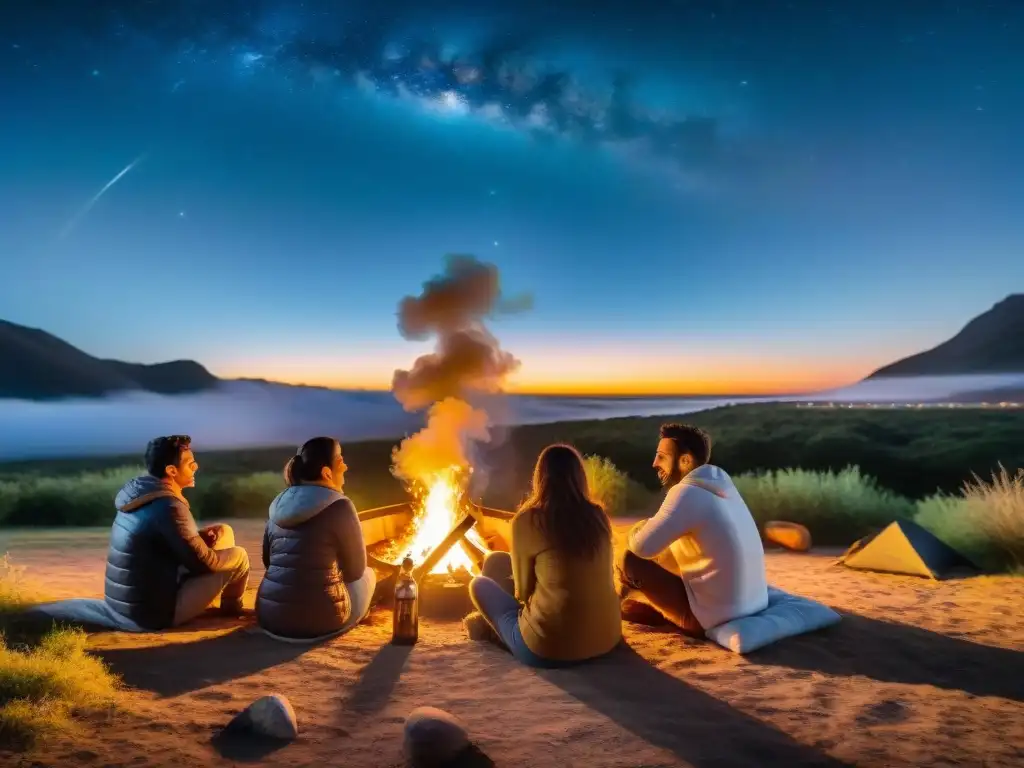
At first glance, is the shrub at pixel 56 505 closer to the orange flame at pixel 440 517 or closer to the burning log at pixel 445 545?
the orange flame at pixel 440 517

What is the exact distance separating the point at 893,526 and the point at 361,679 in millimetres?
6475

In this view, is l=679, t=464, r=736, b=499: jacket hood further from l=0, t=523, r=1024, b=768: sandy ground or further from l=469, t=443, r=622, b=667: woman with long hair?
l=0, t=523, r=1024, b=768: sandy ground

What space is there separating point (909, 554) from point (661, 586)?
4210 millimetres

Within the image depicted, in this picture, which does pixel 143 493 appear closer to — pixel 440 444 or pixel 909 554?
pixel 440 444

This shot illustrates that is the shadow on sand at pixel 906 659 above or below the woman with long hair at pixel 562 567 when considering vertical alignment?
below

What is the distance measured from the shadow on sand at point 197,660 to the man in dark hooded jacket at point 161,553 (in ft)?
1.19

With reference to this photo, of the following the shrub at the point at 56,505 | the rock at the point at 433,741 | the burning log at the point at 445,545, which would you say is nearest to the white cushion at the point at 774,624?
the burning log at the point at 445,545

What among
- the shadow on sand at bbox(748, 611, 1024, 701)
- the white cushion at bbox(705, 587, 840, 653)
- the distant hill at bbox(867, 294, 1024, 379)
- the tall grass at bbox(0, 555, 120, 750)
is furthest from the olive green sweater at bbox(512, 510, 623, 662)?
the distant hill at bbox(867, 294, 1024, 379)

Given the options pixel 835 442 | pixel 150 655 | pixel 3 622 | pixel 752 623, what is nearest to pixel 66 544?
pixel 3 622

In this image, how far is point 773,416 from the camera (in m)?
39.7

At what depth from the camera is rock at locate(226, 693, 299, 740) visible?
4.03m

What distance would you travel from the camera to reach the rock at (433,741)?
3.66m

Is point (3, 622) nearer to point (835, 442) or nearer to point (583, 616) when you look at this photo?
point (583, 616)

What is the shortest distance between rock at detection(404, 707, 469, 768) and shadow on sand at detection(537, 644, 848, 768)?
104cm
